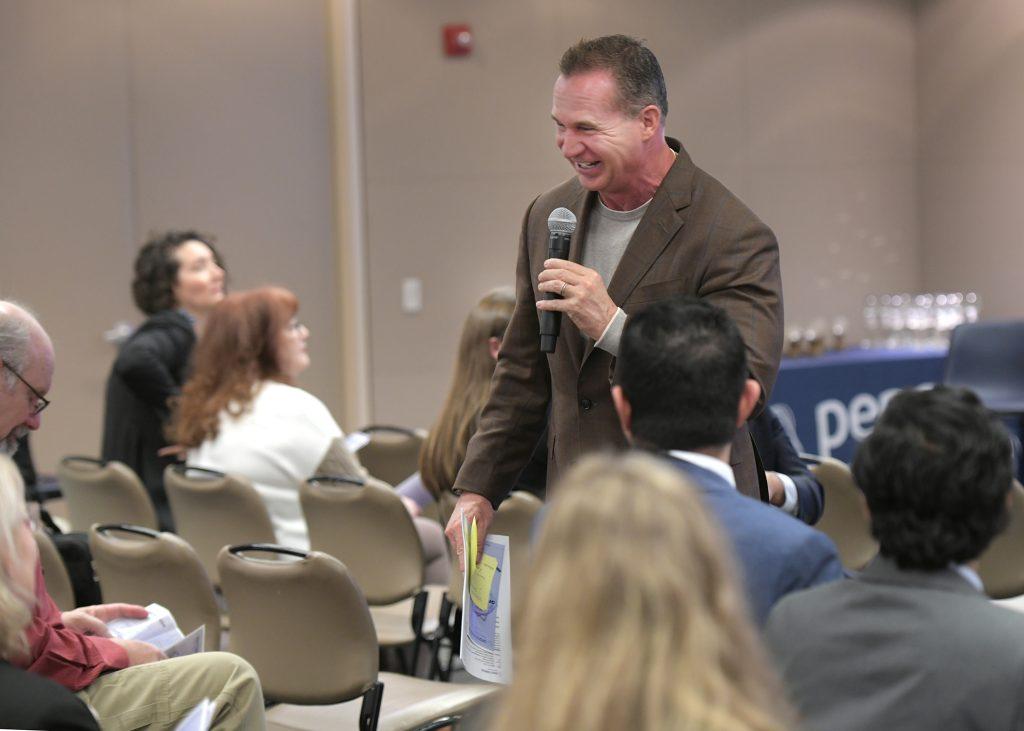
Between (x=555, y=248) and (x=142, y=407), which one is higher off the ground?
(x=555, y=248)

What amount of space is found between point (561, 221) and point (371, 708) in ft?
4.16

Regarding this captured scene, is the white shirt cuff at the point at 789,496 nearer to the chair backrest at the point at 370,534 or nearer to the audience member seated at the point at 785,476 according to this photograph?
the audience member seated at the point at 785,476

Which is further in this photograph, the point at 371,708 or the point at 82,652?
the point at 371,708

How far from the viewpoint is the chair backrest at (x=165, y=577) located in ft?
10.6

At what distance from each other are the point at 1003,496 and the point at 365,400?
21.9ft

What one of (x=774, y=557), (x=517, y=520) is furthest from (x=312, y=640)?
(x=774, y=557)

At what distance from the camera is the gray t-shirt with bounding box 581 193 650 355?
238cm

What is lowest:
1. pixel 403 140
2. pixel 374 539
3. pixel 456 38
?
pixel 374 539

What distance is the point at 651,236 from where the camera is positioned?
230 cm

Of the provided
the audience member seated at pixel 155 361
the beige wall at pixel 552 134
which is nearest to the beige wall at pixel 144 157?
the beige wall at pixel 552 134

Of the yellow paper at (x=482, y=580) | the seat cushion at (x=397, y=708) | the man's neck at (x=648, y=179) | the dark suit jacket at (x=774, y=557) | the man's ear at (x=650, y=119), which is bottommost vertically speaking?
the seat cushion at (x=397, y=708)

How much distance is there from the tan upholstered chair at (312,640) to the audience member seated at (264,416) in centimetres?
135

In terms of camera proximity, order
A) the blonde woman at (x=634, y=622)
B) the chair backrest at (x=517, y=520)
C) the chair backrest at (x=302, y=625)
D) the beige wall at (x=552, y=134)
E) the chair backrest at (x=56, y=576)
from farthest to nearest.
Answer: the beige wall at (x=552, y=134), the chair backrest at (x=517, y=520), the chair backrest at (x=56, y=576), the chair backrest at (x=302, y=625), the blonde woman at (x=634, y=622)

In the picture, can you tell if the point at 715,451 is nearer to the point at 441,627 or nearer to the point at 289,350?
the point at 441,627
